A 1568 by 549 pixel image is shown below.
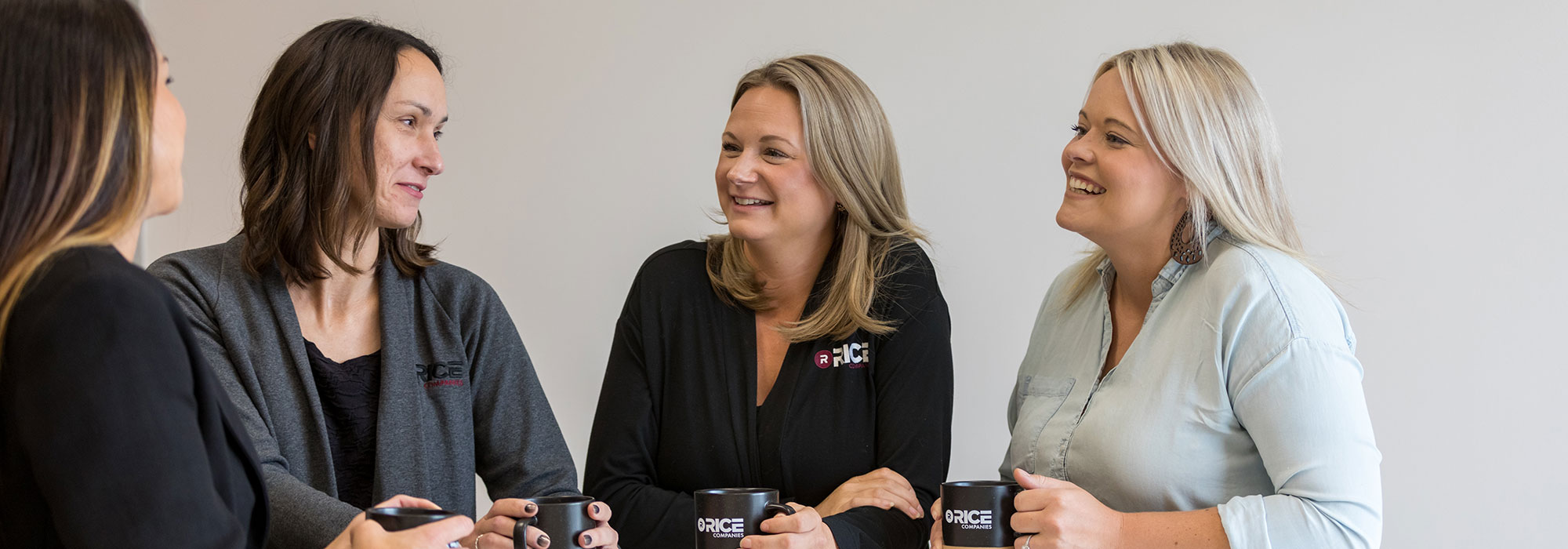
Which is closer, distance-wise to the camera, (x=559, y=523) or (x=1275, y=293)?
(x=559, y=523)

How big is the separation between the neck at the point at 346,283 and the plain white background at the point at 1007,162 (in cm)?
107

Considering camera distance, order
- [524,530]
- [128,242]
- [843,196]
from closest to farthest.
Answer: [128,242], [524,530], [843,196]

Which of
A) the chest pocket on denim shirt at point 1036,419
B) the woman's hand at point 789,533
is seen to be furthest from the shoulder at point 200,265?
the chest pocket on denim shirt at point 1036,419

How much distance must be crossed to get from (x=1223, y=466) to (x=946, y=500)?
0.44m

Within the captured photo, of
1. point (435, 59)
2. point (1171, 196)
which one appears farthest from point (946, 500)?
point (435, 59)

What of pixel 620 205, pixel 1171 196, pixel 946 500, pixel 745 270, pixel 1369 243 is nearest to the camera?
pixel 946 500

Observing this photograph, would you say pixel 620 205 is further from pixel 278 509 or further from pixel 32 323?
pixel 32 323

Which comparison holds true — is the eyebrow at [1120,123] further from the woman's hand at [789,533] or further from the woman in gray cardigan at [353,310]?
the woman in gray cardigan at [353,310]

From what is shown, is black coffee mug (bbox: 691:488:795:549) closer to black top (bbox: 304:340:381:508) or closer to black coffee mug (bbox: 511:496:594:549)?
black coffee mug (bbox: 511:496:594:549)

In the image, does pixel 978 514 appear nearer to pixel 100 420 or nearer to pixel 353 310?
pixel 100 420

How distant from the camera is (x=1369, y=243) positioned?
2475mm

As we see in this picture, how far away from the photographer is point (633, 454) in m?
2.01

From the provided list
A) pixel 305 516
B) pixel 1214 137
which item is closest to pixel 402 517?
pixel 305 516

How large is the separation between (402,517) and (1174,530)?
0.99 meters
